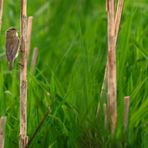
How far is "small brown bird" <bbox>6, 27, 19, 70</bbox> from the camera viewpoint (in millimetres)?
1605

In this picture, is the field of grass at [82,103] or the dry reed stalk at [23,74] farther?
the field of grass at [82,103]

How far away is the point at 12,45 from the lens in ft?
5.27

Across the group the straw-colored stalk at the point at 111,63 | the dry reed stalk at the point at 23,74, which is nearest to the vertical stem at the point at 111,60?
the straw-colored stalk at the point at 111,63

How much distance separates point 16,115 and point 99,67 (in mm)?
384

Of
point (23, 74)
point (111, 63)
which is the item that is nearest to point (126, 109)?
point (111, 63)

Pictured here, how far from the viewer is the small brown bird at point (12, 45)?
5.27ft

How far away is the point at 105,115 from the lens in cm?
179

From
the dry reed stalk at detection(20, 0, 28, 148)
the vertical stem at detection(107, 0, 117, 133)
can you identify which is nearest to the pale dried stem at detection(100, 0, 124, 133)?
the vertical stem at detection(107, 0, 117, 133)

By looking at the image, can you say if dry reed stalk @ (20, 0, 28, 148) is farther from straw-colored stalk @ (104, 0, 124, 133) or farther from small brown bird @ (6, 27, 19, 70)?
straw-colored stalk @ (104, 0, 124, 133)

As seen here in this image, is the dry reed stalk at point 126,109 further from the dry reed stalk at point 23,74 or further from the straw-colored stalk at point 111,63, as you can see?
the dry reed stalk at point 23,74

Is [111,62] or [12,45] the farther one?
[111,62]

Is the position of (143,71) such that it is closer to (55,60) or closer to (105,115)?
(105,115)

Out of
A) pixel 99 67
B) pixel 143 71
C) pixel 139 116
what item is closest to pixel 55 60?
pixel 99 67

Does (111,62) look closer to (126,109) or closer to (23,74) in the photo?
(126,109)
